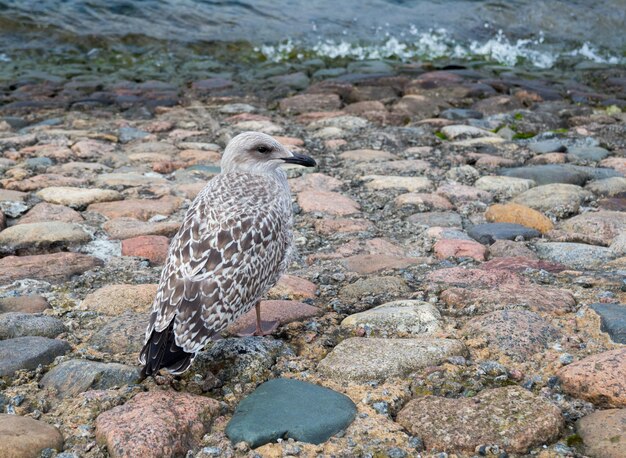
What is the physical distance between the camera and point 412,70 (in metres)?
11.7

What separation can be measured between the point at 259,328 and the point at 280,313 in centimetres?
25

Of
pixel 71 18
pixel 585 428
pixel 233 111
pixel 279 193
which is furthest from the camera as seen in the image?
pixel 71 18

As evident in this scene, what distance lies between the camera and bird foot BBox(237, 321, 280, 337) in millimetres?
3711

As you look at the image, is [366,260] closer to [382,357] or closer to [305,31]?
[382,357]

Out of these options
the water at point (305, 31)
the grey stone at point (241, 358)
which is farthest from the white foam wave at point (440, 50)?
the grey stone at point (241, 358)

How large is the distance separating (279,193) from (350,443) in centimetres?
156

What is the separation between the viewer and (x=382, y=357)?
3303 millimetres

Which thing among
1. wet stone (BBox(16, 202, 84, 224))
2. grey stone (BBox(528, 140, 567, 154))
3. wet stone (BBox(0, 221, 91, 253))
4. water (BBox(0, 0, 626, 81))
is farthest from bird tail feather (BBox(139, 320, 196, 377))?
water (BBox(0, 0, 626, 81))

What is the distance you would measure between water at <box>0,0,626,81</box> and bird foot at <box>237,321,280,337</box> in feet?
32.1

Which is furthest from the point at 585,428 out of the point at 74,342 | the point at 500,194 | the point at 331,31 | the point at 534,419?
the point at 331,31

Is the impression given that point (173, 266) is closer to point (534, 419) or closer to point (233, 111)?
point (534, 419)

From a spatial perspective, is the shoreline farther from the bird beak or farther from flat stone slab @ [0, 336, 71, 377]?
the bird beak

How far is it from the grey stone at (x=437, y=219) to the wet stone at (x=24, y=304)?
2700mm

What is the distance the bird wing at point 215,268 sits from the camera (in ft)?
10.2
